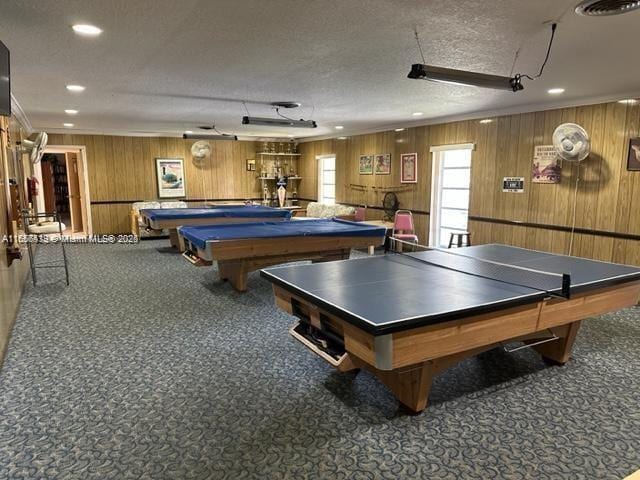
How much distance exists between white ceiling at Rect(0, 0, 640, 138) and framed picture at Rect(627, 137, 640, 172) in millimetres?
597

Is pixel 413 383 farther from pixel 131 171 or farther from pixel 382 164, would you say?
pixel 131 171

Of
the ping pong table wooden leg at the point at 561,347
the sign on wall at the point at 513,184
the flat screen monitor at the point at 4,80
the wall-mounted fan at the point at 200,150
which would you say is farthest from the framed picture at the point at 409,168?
the flat screen monitor at the point at 4,80

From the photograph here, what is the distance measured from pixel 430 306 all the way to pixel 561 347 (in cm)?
172

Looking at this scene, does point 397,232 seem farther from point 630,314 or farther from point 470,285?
point 470,285

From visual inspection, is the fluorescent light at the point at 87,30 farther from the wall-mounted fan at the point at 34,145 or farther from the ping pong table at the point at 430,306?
the wall-mounted fan at the point at 34,145

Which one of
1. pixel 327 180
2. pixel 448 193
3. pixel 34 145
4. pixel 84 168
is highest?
pixel 34 145

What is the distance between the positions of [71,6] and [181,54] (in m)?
1.03

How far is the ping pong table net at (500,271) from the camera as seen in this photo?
2.69 metres

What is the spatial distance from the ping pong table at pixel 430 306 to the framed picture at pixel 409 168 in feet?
14.6

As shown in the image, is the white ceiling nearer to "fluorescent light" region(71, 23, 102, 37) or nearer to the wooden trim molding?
"fluorescent light" region(71, 23, 102, 37)

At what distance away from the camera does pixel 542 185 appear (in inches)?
228

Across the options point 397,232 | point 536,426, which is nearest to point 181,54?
point 536,426

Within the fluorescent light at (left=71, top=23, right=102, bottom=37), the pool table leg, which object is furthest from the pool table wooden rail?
the pool table leg

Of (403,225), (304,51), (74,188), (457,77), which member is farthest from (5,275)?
(74,188)
